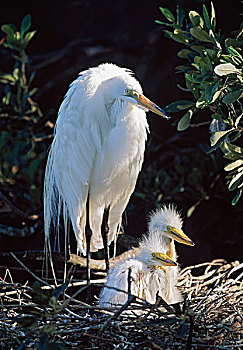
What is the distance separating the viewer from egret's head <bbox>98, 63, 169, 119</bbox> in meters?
2.23

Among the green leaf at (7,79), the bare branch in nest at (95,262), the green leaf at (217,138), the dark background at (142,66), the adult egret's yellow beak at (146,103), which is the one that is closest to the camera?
the green leaf at (217,138)

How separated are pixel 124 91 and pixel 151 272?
27.6 inches

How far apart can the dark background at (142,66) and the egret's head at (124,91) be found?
780 millimetres

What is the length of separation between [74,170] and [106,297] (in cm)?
57

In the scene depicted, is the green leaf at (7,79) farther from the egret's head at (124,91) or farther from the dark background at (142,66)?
the egret's head at (124,91)

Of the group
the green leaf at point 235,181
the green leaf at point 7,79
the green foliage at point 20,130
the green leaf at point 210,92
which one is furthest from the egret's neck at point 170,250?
the green leaf at point 7,79

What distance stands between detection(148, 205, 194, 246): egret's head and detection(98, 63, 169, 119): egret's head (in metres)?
0.47

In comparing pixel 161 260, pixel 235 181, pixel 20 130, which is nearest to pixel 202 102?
pixel 235 181

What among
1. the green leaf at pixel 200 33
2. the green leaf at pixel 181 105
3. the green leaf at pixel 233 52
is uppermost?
the green leaf at pixel 200 33

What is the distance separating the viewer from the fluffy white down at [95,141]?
2.34m

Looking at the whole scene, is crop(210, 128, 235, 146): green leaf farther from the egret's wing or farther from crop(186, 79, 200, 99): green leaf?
the egret's wing

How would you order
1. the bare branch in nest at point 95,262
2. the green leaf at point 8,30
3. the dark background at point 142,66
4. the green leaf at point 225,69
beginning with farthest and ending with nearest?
the dark background at point 142,66, the green leaf at point 8,30, the bare branch in nest at point 95,262, the green leaf at point 225,69

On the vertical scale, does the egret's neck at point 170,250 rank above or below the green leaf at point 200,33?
below

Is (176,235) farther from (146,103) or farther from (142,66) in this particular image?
(142,66)
